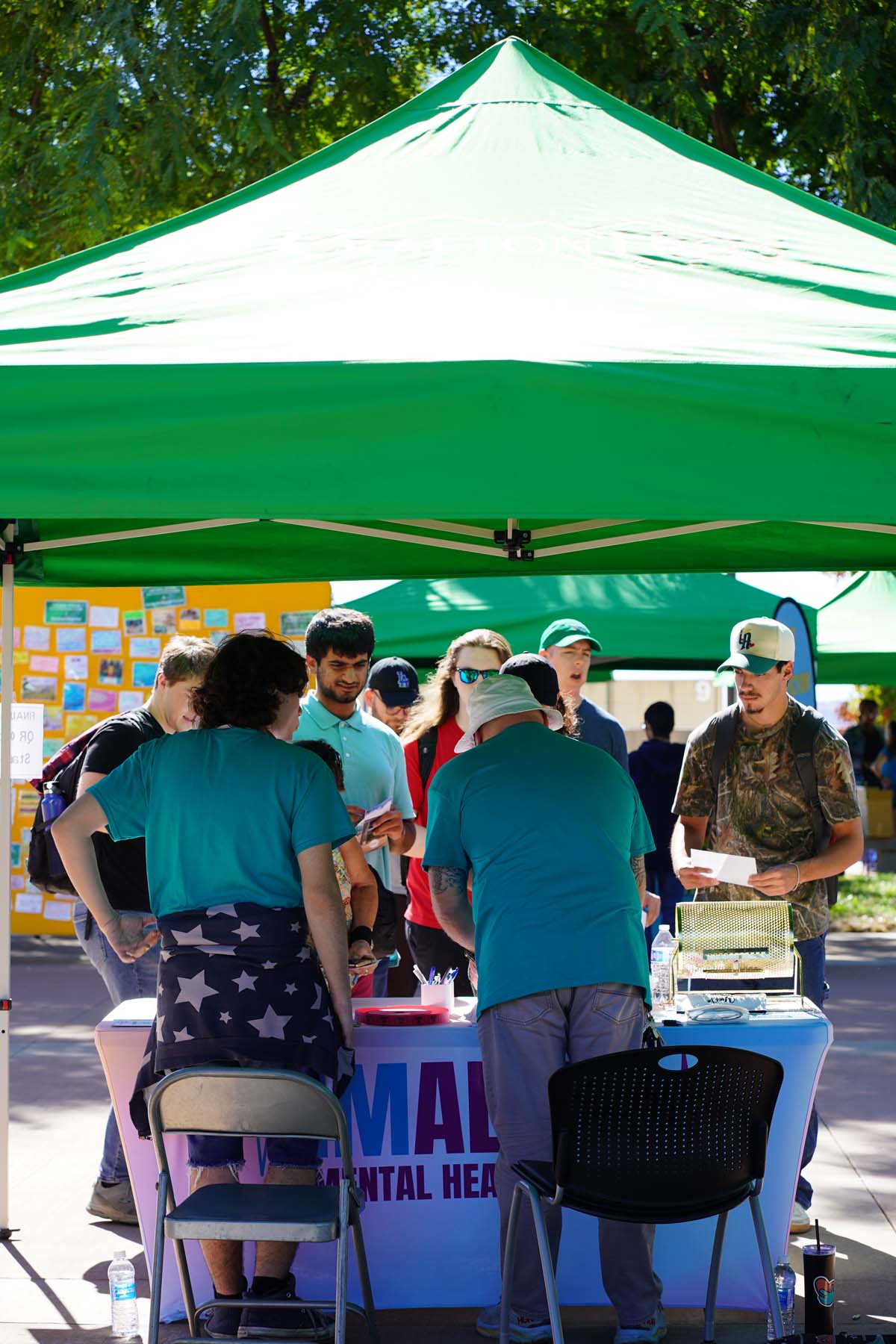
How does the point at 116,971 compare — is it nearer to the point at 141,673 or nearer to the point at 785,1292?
the point at 785,1292

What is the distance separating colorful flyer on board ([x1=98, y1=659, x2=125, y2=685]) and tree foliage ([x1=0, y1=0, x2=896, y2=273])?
2.71 meters

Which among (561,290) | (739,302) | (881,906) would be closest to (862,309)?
(739,302)

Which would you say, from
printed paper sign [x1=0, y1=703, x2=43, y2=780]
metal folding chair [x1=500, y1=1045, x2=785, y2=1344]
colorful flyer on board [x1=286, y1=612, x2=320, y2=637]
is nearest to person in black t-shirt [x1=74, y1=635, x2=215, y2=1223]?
printed paper sign [x1=0, y1=703, x2=43, y2=780]

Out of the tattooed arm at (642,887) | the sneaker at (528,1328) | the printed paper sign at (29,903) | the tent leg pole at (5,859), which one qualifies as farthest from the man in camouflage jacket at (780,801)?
the printed paper sign at (29,903)

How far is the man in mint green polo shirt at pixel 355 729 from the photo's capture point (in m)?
4.50

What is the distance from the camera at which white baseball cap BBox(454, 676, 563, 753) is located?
140 inches

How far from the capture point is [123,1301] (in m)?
3.76

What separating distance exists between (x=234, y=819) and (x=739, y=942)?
157 centimetres

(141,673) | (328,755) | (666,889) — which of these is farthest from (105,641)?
(328,755)

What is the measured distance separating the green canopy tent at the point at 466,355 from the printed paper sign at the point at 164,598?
18.9ft

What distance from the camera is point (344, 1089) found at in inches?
139

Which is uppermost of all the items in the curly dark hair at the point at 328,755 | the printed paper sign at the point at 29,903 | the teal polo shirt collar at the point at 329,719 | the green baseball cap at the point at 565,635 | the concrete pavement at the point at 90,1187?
the green baseball cap at the point at 565,635

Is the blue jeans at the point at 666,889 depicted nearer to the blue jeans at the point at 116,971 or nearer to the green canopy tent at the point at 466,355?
the blue jeans at the point at 116,971

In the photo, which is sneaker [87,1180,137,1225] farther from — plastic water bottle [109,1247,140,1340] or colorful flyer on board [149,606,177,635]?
colorful flyer on board [149,606,177,635]
